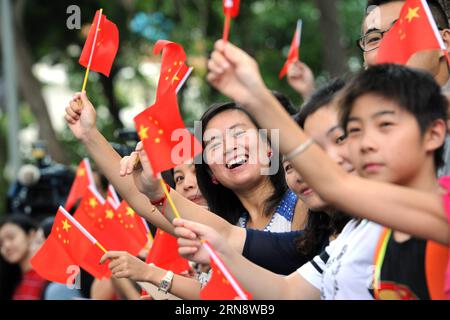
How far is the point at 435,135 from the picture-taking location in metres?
2.74

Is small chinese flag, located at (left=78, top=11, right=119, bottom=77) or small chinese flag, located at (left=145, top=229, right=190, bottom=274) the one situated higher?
small chinese flag, located at (left=78, top=11, right=119, bottom=77)

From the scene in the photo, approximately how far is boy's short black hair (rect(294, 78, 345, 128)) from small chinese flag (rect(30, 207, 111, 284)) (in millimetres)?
1083

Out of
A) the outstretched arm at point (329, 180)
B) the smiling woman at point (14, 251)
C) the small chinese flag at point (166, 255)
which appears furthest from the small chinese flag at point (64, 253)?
the smiling woman at point (14, 251)

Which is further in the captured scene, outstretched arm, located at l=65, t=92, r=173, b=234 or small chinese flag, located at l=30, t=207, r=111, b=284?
small chinese flag, located at l=30, t=207, r=111, b=284

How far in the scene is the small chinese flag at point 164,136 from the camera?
3131 millimetres

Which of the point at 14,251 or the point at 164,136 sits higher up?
the point at 14,251

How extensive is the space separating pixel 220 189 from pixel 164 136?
1.17 m

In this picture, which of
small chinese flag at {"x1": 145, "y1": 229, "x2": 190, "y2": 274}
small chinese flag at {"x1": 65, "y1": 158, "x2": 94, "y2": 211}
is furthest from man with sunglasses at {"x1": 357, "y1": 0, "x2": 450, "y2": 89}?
small chinese flag at {"x1": 65, "y1": 158, "x2": 94, "y2": 211}

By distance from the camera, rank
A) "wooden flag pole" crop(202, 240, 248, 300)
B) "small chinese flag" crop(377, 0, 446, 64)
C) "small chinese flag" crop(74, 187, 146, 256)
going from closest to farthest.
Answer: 1. "wooden flag pole" crop(202, 240, 248, 300)
2. "small chinese flag" crop(377, 0, 446, 64)
3. "small chinese flag" crop(74, 187, 146, 256)

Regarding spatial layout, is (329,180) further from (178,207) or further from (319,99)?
(178,207)

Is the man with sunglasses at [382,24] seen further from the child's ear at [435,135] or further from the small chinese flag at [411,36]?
the child's ear at [435,135]

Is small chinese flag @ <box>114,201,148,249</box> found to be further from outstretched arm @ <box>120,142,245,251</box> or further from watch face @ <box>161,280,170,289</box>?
outstretched arm @ <box>120,142,245,251</box>

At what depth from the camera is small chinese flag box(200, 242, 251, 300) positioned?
9.73ft

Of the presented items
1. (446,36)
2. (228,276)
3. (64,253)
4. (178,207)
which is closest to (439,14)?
(446,36)
